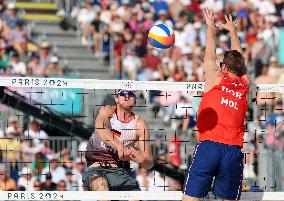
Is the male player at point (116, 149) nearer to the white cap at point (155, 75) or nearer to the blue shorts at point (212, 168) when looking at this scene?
the blue shorts at point (212, 168)

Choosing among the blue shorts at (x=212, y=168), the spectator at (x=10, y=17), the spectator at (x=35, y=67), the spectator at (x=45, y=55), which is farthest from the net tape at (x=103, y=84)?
the spectator at (x=10, y=17)

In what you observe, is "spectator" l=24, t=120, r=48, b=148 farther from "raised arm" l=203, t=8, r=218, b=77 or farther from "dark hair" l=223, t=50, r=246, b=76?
"dark hair" l=223, t=50, r=246, b=76

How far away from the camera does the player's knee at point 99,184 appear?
12.2 m

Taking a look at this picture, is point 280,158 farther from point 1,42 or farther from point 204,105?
point 1,42

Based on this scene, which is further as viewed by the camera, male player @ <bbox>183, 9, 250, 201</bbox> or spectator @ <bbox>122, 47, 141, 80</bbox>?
spectator @ <bbox>122, 47, 141, 80</bbox>

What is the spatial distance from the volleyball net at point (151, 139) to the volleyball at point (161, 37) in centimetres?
59

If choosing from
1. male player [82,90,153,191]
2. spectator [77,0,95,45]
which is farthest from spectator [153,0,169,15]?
male player [82,90,153,191]

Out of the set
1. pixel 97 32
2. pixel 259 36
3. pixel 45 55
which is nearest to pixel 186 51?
pixel 259 36

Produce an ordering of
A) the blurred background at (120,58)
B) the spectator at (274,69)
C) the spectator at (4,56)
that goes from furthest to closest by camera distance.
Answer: the spectator at (4,56) → the spectator at (274,69) → the blurred background at (120,58)

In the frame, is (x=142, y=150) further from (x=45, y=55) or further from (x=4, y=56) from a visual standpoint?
(x=45, y=55)

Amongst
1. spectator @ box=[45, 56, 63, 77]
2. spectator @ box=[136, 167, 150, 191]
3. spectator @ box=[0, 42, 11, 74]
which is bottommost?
spectator @ box=[136, 167, 150, 191]

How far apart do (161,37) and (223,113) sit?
200 centimetres

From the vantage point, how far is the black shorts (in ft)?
40.5

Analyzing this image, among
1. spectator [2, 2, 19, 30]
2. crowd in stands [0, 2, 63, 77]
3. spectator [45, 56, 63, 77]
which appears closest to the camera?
crowd in stands [0, 2, 63, 77]
